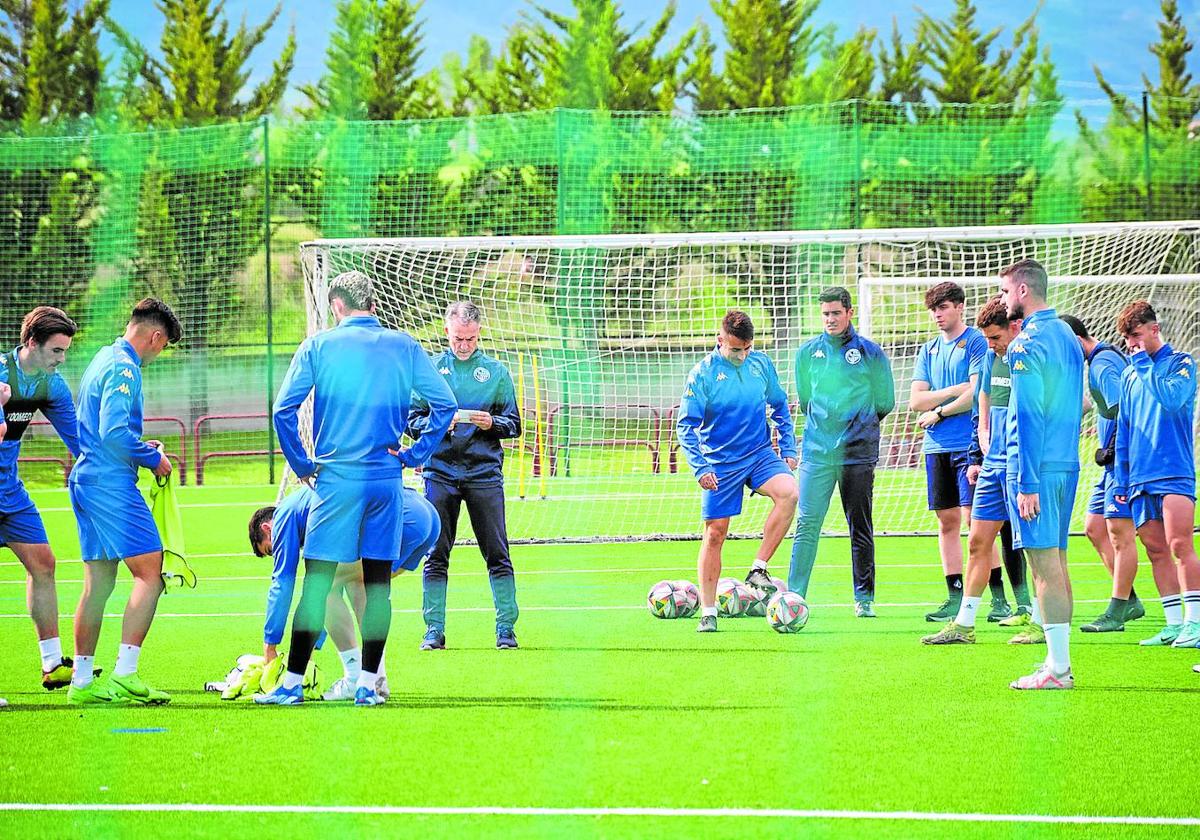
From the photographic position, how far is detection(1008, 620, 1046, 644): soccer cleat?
27.0 feet

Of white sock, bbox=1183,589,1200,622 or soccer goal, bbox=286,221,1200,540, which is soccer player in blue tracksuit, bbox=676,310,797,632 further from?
soccer goal, bbox=286,221,1200,540

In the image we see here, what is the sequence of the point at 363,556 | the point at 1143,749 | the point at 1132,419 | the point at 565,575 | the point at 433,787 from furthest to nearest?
the point at 565,575, the point at 1132,419, the point at 363,556, the point at 1143,749, the point at 433,787

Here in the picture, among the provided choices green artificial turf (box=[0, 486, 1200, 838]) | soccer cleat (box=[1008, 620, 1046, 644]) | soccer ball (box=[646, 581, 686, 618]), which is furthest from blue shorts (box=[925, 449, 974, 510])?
soccer ball (box=[646, 581, 686, 618])

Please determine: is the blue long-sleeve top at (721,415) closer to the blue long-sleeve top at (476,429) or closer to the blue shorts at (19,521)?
the blue long-sleeve top at (476,429)

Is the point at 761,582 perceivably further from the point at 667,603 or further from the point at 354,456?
the point at 354,456

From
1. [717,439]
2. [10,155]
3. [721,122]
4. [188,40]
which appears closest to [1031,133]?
[721,122]

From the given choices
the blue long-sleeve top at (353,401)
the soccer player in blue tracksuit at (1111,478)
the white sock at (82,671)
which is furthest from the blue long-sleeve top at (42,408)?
the soccer player in blue tracksuit at (1111,478)

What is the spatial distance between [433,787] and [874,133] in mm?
22522

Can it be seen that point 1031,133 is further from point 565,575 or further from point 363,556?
point 363,556

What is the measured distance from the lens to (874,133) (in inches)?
1029

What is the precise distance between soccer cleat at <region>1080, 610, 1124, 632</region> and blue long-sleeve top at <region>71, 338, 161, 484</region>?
531 cm

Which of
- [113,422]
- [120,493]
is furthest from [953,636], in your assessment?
[113,422]

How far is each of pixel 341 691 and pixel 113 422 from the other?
1.59m

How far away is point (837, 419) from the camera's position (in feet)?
30.2
